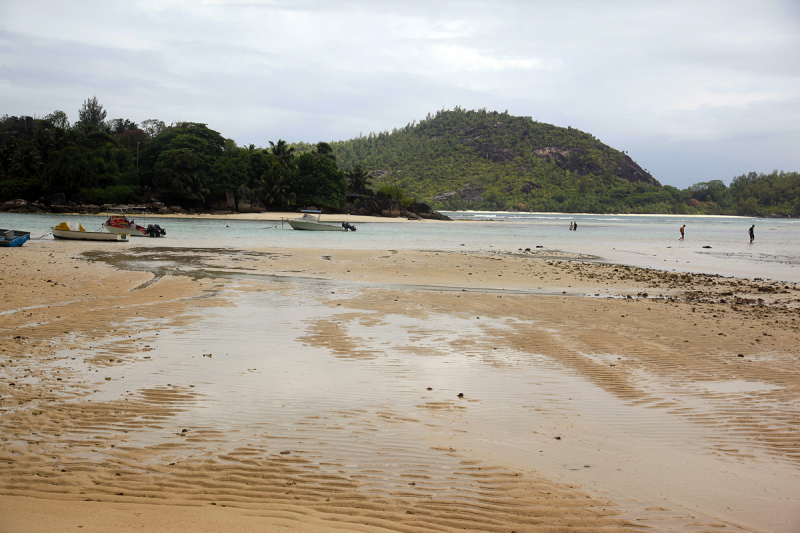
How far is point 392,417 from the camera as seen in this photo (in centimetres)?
596

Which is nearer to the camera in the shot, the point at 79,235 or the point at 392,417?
the point at 392,417

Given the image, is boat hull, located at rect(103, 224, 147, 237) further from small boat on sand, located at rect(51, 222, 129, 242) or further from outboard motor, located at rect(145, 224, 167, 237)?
small boat on sand, located at rect(51, 222, 129, 242)

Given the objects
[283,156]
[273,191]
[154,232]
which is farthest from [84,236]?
[283,156]

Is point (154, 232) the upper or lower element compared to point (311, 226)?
lower

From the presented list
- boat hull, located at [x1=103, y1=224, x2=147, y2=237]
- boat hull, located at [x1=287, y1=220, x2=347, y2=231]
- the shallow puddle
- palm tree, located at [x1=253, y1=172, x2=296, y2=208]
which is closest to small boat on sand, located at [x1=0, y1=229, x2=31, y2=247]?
boat hull, located at [x1=103, y1=224, x2=147, y2=237]

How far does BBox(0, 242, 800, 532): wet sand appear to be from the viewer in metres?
4.01

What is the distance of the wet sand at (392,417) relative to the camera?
4012 mm

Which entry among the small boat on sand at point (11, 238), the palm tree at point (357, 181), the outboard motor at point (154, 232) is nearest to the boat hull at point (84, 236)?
the outboard motor at point (154, 232)

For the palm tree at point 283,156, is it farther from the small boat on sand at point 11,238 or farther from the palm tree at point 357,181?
the small boat on sand at point 11,238

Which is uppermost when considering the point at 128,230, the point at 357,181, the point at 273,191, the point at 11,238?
the point at 357,181

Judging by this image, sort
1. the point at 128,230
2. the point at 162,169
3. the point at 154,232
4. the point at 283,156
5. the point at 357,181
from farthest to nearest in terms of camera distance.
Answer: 1. the point at 357,181
2. the point at 283,156
3. the point at 162,169
4. the point at 154,232
5. the point at 128,230

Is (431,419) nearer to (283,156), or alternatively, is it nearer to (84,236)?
(84,236)

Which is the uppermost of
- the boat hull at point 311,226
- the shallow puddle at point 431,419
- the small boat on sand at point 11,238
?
the boat hull at point 311,226

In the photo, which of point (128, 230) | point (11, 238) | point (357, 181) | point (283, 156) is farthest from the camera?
point (357, 181)
